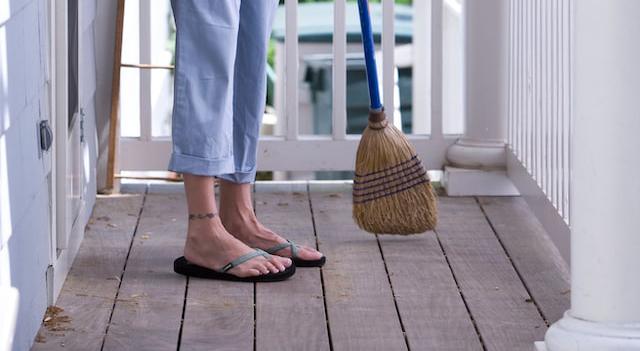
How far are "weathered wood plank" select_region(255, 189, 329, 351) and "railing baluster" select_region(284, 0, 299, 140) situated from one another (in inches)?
24.8

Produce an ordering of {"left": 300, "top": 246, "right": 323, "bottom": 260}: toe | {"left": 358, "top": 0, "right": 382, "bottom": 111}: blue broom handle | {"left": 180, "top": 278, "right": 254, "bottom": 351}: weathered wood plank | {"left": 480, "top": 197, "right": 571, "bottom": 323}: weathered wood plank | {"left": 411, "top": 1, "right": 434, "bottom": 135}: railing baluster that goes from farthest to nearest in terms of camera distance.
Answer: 1. {"left": 411, "top": 1, "right": 434, "bottom": 135}: railing baluster
2. {"left": 358, "top": 0, "right": 382, "bottom": 111}: blue broom handle
3. {"left": 300, "top": 246, "right": 323, "bottom": 260}: toe
4. {"left": 480, "top": 197, "right": 571, "bottom": 323}: weathered wood plank
5. {"left": 180, "top": 278, "right": 254, "bottom": 351}: weathered wood plank

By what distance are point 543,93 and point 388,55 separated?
0.87m

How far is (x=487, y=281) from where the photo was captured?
2826mm

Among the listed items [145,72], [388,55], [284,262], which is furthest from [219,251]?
[388,55]

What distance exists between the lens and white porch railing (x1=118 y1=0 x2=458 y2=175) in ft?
12.9

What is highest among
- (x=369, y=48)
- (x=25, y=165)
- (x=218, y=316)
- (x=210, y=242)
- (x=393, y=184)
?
(x=369, y=48)

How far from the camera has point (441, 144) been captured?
399 cm

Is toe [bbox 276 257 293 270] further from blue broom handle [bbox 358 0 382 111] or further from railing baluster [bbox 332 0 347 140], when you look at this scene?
railing baluster [bbox 332 0 347 140]

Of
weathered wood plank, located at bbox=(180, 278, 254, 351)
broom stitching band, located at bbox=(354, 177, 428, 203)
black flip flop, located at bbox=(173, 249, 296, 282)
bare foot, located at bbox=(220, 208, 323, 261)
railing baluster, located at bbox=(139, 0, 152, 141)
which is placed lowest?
weathered wood plank, located at bbox=(180, 278, 254, 351)

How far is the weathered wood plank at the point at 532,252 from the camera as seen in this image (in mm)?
2684

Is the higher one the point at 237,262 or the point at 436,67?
the point at 436,67

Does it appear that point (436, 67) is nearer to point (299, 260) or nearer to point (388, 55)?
point (388, 55)

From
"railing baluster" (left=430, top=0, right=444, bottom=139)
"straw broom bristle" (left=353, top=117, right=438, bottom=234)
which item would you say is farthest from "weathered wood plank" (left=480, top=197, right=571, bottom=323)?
"railing baluster" (left=430, top=0, right=444, bottom=139)

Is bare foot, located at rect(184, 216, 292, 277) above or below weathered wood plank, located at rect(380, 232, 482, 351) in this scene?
above
